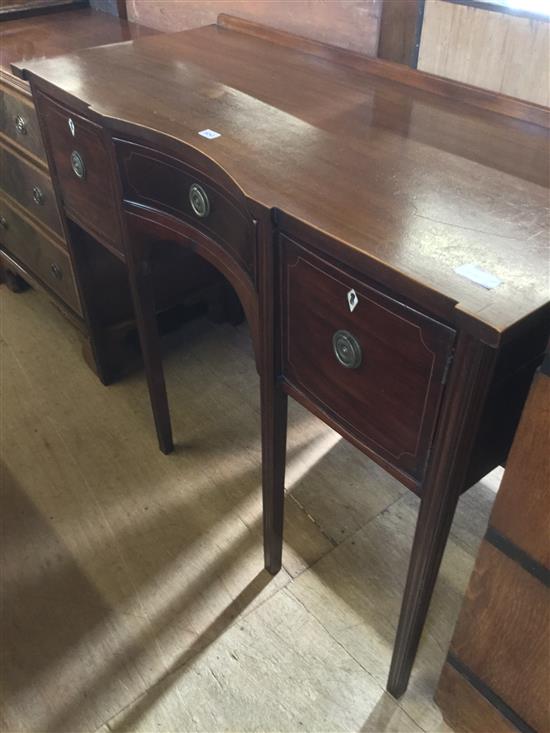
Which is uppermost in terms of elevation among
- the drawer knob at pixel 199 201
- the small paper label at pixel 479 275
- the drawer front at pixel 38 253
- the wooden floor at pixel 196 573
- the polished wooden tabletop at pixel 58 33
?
the small paper label at pixel 479 275

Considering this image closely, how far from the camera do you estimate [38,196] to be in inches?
62.2

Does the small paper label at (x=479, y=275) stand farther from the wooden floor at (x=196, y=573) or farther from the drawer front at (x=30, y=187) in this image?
the drawer front at (x=30, y=187)

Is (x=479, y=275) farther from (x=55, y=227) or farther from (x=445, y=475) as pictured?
(x=55, y=227)

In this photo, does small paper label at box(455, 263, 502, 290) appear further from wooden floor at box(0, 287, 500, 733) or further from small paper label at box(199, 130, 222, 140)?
wooden floor at box(0, 287, 500, 733)

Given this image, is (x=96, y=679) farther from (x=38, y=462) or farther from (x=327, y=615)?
(x=38, y=462)

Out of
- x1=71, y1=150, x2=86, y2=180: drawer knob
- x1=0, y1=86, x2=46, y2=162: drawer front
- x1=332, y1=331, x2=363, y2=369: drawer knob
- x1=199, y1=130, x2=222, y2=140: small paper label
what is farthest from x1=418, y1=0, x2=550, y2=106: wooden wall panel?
x1=0, y1=86, x2=46, y2=162: drawer front

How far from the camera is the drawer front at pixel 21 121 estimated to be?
1.42 m

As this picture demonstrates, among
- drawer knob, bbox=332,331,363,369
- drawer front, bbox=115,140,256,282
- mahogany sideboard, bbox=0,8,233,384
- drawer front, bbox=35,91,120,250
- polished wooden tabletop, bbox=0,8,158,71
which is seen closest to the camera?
drawer knob, bbox=332,331,363,369

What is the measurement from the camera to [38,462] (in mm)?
1561

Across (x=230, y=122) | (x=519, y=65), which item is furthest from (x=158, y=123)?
(x=519, y=65)

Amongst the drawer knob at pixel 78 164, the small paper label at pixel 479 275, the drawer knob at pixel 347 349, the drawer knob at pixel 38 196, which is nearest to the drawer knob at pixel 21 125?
the drawer knob at pixel 38 196

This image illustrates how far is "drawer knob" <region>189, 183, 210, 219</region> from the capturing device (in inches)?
38.4

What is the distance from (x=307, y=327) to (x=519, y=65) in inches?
22.0

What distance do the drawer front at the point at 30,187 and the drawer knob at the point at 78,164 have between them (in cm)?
22
